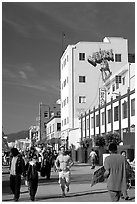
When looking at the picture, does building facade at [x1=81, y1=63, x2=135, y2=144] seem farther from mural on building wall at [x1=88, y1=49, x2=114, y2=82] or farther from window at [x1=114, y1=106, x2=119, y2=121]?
mural on building wall at [x1=88, y1=49, x2=114, y2=82]

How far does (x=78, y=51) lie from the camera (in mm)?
64812

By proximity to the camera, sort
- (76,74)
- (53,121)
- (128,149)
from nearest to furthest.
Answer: (128,149)
(76,74)
(53,121)

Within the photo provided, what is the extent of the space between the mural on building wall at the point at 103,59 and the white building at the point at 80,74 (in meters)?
0.48

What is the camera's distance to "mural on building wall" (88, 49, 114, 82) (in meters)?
64.9

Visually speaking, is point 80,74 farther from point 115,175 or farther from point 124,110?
point 115,175

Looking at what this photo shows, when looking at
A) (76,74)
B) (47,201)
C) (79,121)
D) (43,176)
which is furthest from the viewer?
(76,74)

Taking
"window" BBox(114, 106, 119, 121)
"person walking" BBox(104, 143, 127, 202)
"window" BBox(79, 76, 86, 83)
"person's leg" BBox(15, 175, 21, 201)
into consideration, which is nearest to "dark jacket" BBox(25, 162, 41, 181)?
"person's leg" BBox(15, 175, 21, 201)

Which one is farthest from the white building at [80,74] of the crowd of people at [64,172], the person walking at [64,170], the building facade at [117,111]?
the crowd of people at [64,172]

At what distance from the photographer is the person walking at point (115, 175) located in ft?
26.7

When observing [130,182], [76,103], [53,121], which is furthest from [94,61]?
[130,182]

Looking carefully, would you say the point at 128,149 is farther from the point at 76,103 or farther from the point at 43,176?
the point at 76,103

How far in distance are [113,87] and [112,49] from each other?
15704 mm

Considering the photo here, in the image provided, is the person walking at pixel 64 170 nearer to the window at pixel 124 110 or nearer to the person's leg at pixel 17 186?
the person's leg at pixel 17 186

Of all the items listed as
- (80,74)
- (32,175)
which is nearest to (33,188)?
(32,175)
